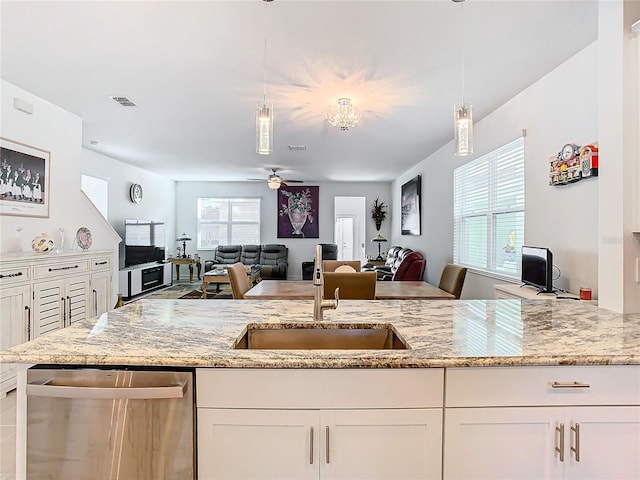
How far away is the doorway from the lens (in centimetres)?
959

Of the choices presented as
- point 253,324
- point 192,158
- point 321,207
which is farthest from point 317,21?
point 321,207

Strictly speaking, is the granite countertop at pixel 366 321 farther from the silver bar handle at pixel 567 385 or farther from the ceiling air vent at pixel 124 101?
the ceiling air vent at pixel 124 101

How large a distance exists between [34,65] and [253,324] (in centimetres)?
287

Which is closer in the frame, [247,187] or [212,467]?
[212,467]

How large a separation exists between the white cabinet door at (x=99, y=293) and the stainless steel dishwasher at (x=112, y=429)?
122 inches

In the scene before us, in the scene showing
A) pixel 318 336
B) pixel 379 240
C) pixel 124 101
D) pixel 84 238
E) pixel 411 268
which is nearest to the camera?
pixel 318 336

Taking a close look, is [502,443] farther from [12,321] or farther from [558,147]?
[12,321]

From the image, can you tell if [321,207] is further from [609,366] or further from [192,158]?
[609,366]

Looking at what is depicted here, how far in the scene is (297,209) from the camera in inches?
370

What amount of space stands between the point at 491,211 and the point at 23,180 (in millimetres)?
4562

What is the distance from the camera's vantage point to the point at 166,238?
28.5 ft

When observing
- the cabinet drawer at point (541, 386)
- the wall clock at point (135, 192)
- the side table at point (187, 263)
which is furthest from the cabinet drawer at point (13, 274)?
the side table at point (187, 263)

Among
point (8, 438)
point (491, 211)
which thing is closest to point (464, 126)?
point (491, 211)

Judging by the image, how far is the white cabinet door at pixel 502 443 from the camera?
1.13 metres
